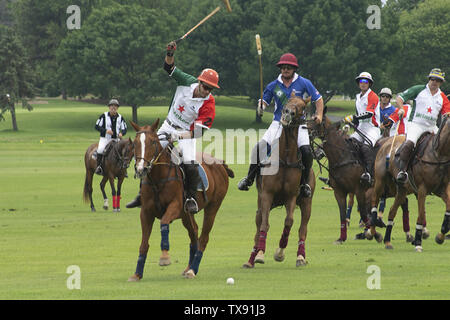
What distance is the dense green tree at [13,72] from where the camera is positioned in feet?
271

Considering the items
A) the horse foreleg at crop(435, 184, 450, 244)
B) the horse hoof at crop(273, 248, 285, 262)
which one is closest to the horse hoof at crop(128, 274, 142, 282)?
the horse hoof at crop(273, 248, 285, 262)

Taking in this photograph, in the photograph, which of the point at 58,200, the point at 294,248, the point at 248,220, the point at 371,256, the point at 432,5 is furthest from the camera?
the point at 432,5

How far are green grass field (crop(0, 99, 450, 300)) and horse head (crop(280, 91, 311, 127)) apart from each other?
221cm

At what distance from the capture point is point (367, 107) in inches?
794

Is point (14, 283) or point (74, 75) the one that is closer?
point (14, 283)

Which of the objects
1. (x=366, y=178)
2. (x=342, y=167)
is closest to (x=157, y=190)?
(x=342, y=167)

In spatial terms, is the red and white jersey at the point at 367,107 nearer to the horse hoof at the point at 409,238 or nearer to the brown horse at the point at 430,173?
the horse hoof at the point at 409,238

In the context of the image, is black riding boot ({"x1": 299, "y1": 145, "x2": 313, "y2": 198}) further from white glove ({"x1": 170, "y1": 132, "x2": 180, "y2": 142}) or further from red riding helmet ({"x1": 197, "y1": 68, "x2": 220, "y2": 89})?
white glove ({"x1": 170, "y1": 132, "x2": 180, "y2": 142})

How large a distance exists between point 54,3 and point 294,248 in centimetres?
9940

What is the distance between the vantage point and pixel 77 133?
75.6 meters

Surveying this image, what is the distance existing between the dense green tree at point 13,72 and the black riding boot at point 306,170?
230 feet
